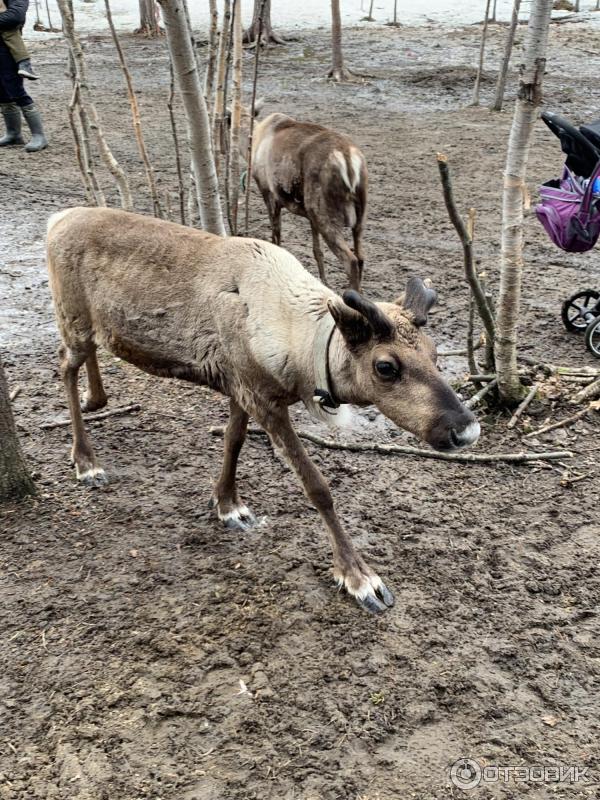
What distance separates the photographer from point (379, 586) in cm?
337

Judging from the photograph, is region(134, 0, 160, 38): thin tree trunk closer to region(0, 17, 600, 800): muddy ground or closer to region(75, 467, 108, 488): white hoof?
region(0, 17, 600, 800): muddy ground

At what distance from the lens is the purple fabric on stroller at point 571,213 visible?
5023mm

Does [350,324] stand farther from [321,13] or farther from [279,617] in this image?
[321,13]

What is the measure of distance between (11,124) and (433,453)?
8976mm

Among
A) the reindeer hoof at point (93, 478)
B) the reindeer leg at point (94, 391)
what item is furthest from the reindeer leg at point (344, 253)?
the reindeer hoof at point (93, 478)

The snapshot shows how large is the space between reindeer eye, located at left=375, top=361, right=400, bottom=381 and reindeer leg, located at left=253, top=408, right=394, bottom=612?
2.15 feet

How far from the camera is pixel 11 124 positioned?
1069 centimetres

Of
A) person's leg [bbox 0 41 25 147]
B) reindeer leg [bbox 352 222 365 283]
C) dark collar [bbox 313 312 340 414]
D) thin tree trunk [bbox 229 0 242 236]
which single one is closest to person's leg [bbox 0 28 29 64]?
person's leg [bbox 0 41 25 147]

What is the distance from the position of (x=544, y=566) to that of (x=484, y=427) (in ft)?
4.19

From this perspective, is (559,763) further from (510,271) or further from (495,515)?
→ (510,271)

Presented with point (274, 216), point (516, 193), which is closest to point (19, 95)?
point (274, 216)

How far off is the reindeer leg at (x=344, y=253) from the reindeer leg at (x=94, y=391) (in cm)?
272

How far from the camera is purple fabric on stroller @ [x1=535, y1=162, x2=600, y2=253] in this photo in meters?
5.02

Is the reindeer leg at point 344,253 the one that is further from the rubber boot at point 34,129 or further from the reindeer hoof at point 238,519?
the rubber boot at point 34,129
